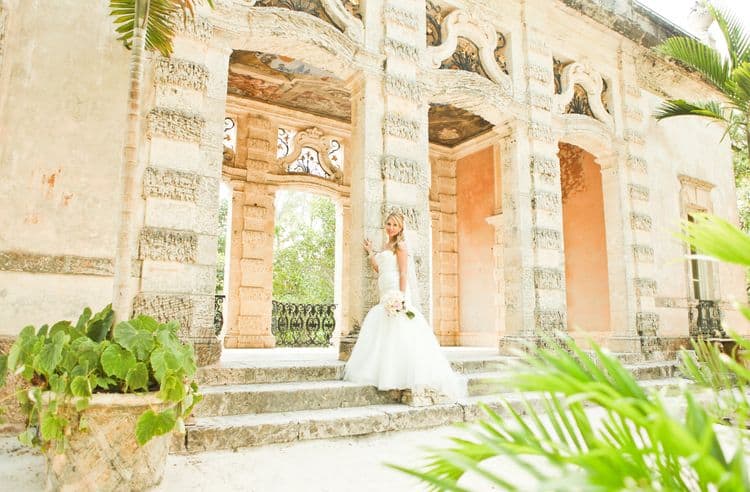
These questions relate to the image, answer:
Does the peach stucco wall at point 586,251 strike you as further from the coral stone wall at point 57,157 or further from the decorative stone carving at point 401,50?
the coral stone wall at point 57,157

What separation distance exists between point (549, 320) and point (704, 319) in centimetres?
419

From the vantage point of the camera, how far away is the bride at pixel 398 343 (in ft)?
15.5

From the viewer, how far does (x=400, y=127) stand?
632 centimetres

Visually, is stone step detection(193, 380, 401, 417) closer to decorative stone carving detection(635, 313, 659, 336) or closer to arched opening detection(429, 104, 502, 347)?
decorative stone carving detection(635, 313, 659, 336)

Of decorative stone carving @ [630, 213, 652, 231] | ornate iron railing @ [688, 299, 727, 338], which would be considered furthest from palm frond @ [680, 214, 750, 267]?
ornate iron railing @ [688, 299, 727, 338]

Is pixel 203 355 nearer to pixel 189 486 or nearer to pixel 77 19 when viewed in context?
pixel 189 486

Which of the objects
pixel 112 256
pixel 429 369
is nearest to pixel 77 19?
pixel 112 256

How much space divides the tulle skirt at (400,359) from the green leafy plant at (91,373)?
2254mm

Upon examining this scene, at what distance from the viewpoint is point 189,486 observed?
2.89m

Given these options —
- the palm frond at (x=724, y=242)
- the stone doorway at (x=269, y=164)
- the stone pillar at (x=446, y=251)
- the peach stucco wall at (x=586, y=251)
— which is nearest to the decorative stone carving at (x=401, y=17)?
the stone doorway at (x=269, y=164)

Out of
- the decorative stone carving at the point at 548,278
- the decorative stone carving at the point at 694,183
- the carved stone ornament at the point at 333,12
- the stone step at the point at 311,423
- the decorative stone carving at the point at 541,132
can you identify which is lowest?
the stone step at the point at 311,423

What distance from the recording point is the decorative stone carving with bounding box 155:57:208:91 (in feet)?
15.8

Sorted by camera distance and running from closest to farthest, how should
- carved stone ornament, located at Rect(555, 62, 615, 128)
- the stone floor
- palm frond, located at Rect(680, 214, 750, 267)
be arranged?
1. palm frond, located at Rect(680, 214, 750, 267)
2. the stone floor
3. carved stone ornament, located at Rect(555, 62, 615, 128)

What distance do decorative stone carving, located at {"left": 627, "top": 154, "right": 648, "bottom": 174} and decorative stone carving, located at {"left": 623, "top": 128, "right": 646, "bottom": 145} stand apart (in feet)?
0.94
